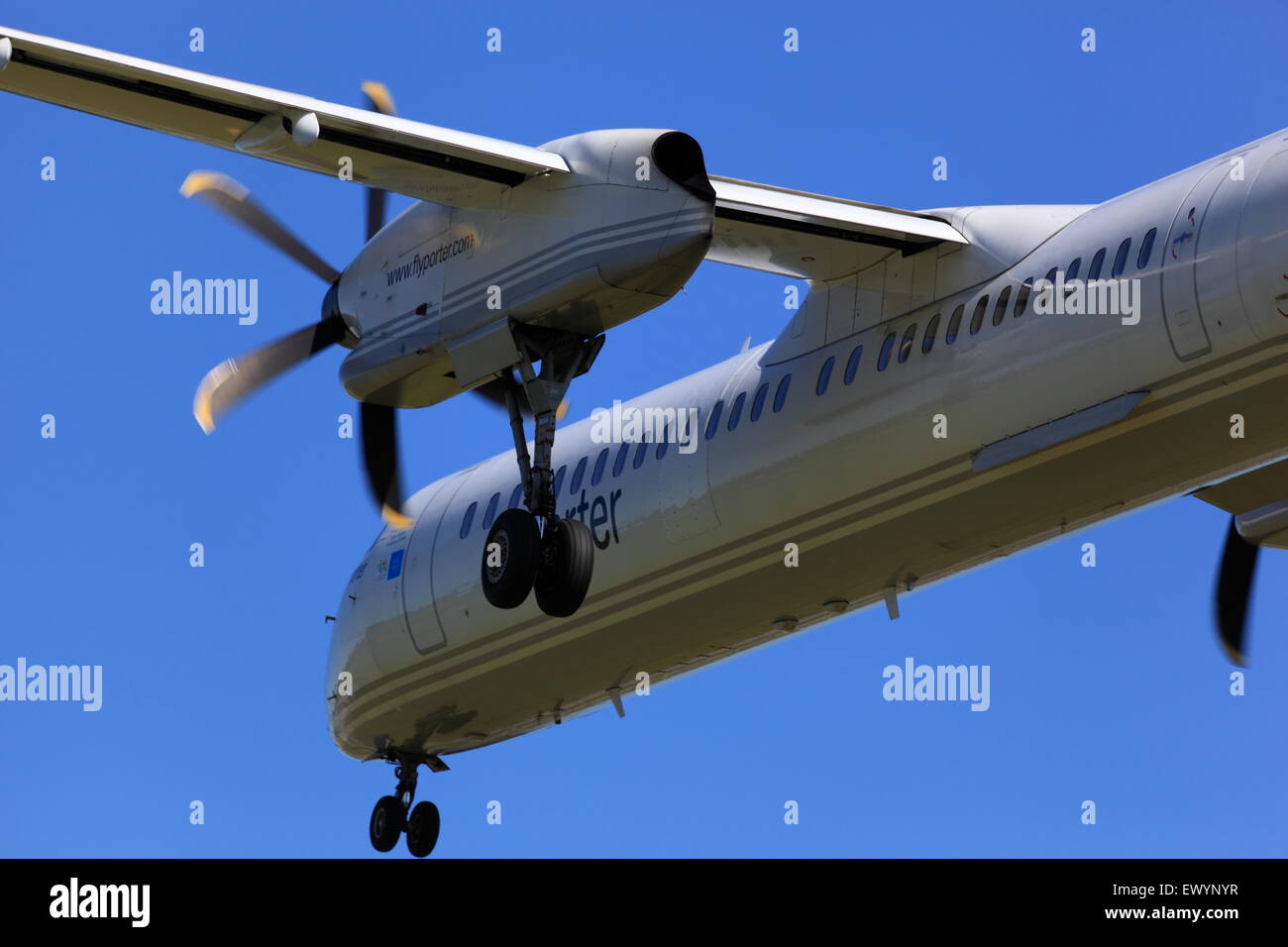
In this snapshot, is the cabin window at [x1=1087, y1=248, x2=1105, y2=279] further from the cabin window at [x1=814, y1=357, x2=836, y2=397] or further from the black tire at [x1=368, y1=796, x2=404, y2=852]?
the black tire at [x1=368, y1=796, x2=404, y2=852]

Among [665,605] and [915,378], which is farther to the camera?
[665,605]

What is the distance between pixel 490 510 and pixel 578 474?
160cm

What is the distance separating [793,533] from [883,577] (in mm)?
1053

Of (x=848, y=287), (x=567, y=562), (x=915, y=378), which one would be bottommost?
(x=567, y=562)

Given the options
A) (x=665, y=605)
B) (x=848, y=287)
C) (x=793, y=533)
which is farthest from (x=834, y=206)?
(x=665, y=605)

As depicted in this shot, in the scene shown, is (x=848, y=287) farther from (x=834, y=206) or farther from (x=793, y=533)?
(x=793, y=533)

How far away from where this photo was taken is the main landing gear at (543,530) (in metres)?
18.0

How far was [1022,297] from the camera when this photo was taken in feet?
58.8

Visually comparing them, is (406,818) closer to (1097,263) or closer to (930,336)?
(930,336)

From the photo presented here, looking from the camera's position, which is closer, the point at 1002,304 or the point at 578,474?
the point at 1002,304

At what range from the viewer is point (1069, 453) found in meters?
17.6

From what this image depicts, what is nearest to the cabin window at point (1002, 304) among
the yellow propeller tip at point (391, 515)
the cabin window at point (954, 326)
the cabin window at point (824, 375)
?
the cabin window at point (954, 326)

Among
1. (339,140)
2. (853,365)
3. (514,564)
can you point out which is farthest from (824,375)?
(339,140)

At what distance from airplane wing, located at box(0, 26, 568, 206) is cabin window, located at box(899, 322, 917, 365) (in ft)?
11.8
